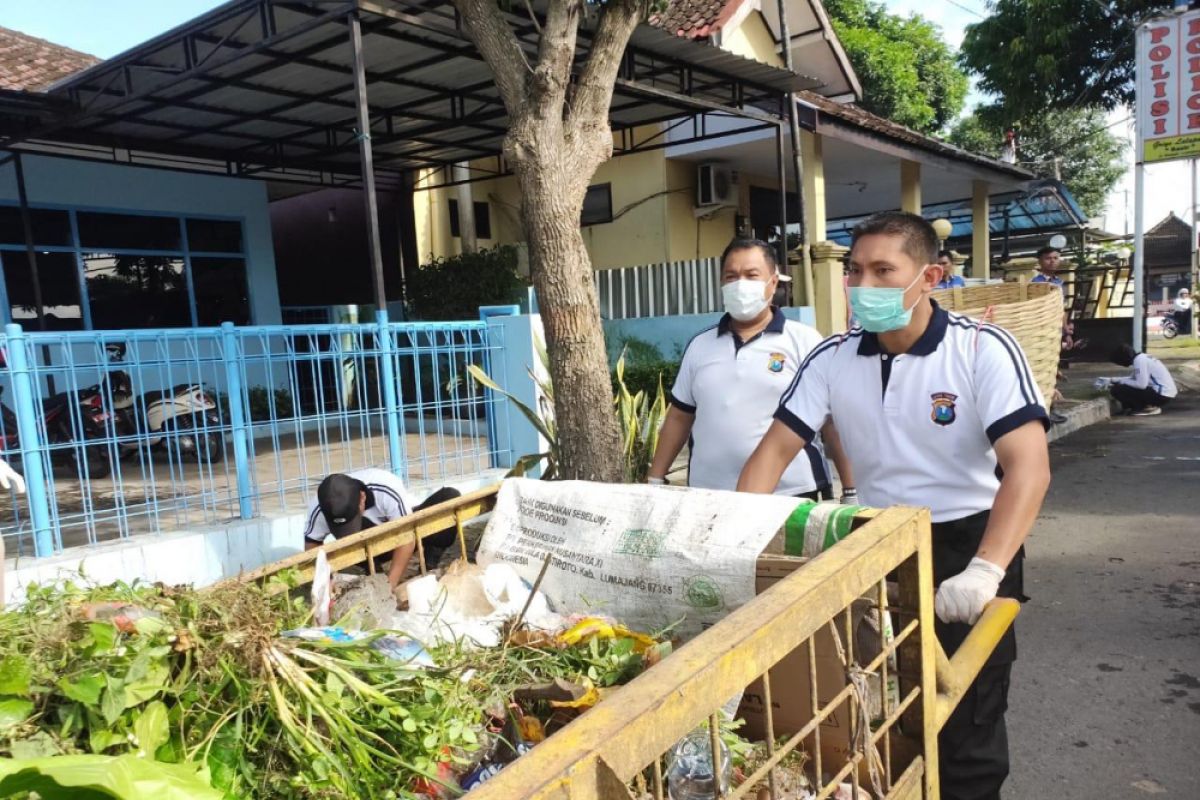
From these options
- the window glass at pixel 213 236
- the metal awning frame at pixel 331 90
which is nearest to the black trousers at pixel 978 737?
the metal awning frame at pixel 331 90

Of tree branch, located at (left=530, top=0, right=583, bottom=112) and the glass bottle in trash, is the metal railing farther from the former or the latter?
the glass bottle in trash

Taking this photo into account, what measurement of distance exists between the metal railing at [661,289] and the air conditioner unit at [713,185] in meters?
2.58

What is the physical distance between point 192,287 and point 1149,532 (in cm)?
1012

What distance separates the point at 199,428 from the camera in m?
5.67

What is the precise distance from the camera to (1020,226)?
21.6 m

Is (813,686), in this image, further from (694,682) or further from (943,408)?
(943,408)

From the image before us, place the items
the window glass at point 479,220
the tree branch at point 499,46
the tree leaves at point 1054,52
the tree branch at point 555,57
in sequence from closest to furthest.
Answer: the tree branch at point 555,57, the tree branch at point 499,46, the window glass at point 479,220, the tree leaves at point 1054,52

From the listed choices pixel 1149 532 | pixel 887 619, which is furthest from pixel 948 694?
pixel 1149 532

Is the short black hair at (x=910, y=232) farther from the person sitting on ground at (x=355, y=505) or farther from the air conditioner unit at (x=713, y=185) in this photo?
the air conditioner unit at (x=713, y=185)

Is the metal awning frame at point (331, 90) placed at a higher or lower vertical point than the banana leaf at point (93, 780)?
higher

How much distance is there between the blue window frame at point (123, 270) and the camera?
8.98 metres

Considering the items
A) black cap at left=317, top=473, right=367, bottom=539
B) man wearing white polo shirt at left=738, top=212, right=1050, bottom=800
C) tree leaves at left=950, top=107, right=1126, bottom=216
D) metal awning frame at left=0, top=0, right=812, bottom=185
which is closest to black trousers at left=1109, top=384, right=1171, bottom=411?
metal awning frame at left=0, top=0, right=812, bottom=185

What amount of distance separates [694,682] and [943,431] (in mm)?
1354

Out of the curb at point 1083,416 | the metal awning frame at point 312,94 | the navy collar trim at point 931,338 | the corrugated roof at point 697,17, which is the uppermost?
the corrugated roof at point 697,17
